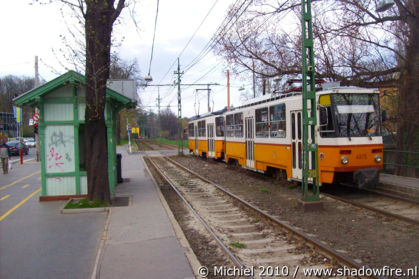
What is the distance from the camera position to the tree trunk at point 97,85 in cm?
920

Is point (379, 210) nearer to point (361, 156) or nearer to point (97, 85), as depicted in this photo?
point (361, 156)

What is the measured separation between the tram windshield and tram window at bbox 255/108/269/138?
3.44 meters

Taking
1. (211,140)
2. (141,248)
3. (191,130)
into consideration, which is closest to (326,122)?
(141,248)

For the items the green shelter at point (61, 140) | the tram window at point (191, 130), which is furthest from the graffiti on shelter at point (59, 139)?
the tram window at point (191, 130)

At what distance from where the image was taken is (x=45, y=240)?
6.71m

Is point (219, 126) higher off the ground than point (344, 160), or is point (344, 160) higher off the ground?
point (219, 126)

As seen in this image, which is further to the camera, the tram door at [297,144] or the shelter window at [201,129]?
the shelter window at [201,129]

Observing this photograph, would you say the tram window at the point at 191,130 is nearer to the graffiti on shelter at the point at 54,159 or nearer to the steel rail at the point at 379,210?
the graffiti on shelter at the point at 54,159

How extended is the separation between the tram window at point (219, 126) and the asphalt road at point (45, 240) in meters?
12.8

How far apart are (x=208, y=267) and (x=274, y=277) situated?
41.0 inches

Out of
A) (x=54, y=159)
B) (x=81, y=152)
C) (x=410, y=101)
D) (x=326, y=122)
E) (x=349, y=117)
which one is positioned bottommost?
(x=54, y=159)

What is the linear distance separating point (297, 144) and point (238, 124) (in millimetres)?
6355

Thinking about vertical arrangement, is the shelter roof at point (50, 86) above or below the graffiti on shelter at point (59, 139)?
above

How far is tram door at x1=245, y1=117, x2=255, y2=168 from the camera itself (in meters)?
15.2
